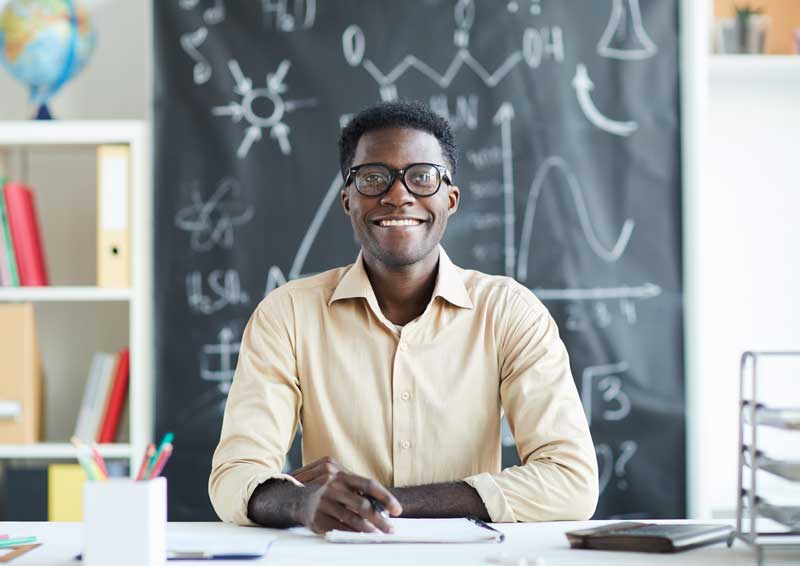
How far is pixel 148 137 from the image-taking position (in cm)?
277

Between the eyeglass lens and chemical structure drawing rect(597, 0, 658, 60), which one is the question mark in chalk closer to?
chemical structure drawing rect(597, 0, 658, 60)

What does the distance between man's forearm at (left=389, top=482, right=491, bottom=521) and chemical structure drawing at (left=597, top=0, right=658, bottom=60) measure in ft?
5.46

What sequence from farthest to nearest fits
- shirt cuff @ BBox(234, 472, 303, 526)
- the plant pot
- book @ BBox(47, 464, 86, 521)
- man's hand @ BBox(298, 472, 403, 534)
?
the plant pot → book @ BBox(47, 464, 86, 521) → shirt cuff @ BBox(234, 472, 303, 526) → man's hand @ BBox(298, 472, 403, 534)

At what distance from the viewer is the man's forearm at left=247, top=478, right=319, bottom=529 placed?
1.39 meters

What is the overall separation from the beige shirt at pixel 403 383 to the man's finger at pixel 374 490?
1.29 ft

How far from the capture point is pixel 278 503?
1425 millimetres

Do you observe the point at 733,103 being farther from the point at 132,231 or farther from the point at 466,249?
the point at 132,231

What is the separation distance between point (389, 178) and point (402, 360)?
342 millimetres

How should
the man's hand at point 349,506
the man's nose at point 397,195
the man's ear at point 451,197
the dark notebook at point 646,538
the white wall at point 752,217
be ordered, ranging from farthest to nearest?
the white wall at point 752,217, the man's ear at point 451,197, the man's nose at point 397,195, the man's hand at point 349,506, the dark notebook at point 646,538

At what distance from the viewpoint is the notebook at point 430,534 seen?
1260 millimetres

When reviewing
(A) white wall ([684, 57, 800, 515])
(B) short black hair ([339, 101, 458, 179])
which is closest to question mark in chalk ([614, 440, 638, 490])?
(A) white wall ([684, 57, 800, 515])

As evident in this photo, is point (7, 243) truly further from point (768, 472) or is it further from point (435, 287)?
point (768, 472)

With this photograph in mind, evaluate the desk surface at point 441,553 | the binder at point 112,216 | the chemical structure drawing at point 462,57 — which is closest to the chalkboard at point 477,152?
the chemical structure drawing at point 462,57

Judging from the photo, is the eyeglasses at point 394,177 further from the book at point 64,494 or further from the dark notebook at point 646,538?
the book at point 64,494
